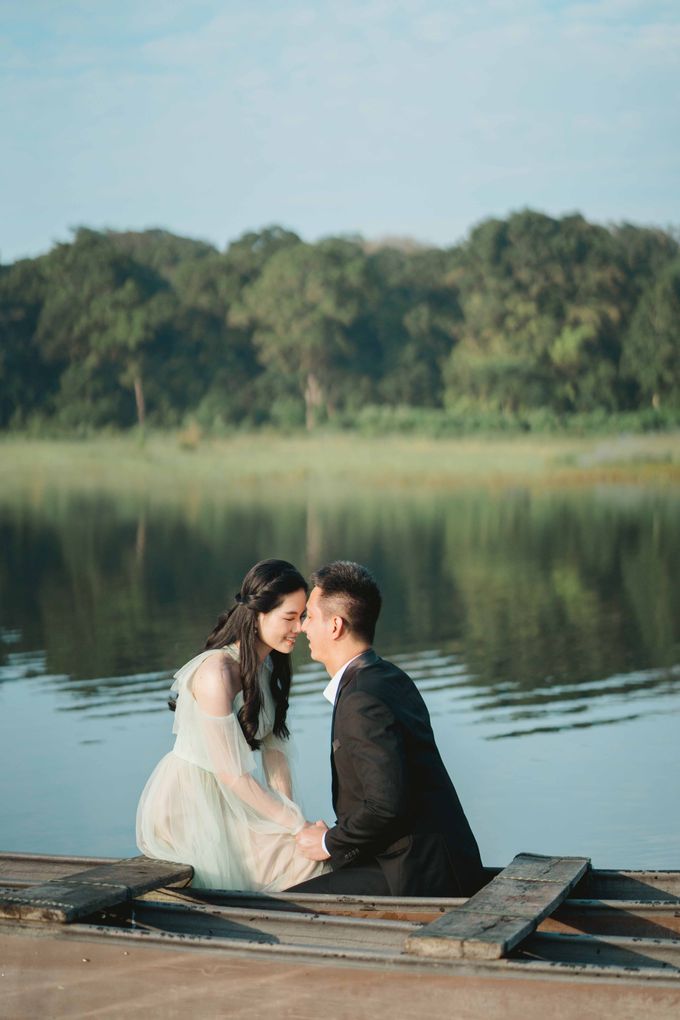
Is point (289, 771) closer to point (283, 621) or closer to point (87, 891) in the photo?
point (283, 621)

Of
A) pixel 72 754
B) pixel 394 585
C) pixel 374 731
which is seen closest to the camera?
pixel 374 731

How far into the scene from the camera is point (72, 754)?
22.3ft

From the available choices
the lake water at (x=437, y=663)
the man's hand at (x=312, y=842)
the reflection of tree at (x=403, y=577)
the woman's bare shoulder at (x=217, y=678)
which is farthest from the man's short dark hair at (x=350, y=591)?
the reflection of tree at (x=403, y=577)

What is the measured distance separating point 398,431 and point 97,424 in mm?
6494

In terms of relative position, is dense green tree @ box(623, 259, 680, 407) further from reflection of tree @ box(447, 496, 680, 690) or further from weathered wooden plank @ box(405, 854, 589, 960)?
weathered wooden plank @ box(405, 854, 589, 960)

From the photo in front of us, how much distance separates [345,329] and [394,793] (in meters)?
30.6

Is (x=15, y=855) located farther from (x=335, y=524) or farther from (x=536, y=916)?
(x=335, y=524)

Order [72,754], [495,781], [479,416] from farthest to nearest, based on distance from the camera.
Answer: [479,416] < [72,754] < [495,781]

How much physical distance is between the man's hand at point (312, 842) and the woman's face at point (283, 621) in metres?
0.39

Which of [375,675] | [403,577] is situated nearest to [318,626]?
[375,675]

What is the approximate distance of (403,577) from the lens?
14148 mm

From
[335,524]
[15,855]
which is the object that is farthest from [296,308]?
[15,855]

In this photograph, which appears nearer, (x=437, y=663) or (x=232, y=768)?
(x=232, y=768)

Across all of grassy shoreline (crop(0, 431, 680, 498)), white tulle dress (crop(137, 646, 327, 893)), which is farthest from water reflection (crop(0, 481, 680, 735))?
grassy shoreline (crop(0, 431, 680, 498))
